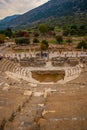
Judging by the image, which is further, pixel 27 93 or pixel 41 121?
pixel 27 93

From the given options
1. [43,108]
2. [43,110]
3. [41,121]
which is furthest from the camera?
[43,108]

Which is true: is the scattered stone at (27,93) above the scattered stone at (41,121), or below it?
below

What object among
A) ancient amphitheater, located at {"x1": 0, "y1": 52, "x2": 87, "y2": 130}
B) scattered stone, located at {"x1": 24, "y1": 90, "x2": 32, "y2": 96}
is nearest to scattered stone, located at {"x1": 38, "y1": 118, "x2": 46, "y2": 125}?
ancient amphitheater, located at {"x1": 0, "y1": 52, "x2": 87, "y2": 130}

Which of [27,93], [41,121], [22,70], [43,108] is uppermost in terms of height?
[41,121]

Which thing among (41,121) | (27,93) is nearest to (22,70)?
(27,93)

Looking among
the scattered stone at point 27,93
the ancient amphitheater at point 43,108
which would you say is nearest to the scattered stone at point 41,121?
the ancient amphitheater at point 43,108

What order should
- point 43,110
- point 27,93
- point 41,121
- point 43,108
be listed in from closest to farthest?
1. point 41,121
2. point 43,110
3. point 43,108
4. point 27,93

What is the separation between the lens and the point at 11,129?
14.8 metres

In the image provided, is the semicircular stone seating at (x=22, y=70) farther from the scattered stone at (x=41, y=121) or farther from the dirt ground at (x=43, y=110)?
the scattered stone at (x=41, y=121)

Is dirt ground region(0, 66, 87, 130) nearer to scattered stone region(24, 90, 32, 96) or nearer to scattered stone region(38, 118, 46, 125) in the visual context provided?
scattered stone region(38, 118, 46, 125)

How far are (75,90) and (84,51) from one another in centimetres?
3539

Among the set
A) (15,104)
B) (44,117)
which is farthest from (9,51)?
(44,117)

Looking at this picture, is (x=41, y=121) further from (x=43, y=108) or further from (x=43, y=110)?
(x=43, y=108)

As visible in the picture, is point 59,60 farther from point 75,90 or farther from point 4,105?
point 4,105
